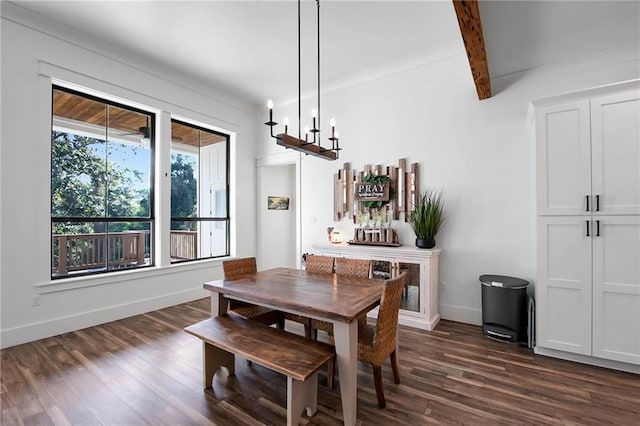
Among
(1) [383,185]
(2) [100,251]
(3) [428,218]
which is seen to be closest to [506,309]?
(3) [428,218]

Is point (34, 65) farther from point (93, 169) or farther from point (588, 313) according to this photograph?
point (588, 313)

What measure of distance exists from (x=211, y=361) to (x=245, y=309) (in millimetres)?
580

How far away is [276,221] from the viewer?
6.07m

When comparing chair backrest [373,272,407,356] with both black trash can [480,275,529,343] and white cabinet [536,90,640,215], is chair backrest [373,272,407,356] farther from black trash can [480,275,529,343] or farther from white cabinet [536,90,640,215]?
white cabinet [536,90,640,215]

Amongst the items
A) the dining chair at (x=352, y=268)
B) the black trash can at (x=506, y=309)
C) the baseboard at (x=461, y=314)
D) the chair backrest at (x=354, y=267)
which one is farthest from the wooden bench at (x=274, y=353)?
the baseboard at (x=461, y=314)

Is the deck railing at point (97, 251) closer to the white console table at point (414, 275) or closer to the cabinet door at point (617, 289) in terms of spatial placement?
the white console table at point (414, 275)

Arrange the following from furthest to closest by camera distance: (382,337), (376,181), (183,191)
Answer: (183,191), (376,181), (382,337)

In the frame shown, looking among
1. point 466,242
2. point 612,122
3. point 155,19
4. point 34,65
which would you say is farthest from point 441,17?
point 34,65

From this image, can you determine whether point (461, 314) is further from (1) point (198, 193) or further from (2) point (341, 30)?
(1) point (198, 193)

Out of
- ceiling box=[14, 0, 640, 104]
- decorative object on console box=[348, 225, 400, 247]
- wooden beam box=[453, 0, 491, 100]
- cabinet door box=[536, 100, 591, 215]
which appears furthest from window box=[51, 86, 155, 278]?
cabinet door box=[536, 100, 591, 215]

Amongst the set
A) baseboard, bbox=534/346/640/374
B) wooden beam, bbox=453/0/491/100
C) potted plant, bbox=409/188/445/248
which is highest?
wooden beam, bbox=453/0/491/100

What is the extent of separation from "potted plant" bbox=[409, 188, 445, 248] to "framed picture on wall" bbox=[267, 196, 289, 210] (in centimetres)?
309

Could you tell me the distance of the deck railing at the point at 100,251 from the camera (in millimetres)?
3451

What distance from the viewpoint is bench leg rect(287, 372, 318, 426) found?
1698mm
